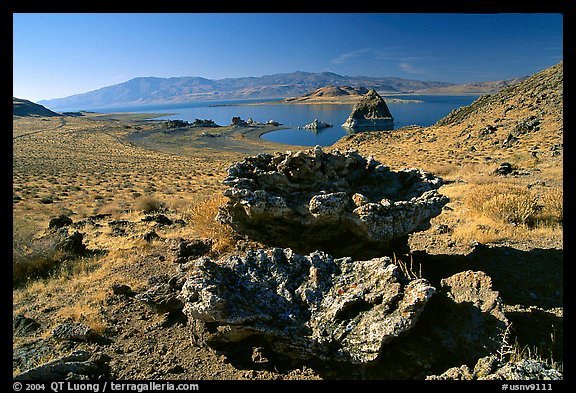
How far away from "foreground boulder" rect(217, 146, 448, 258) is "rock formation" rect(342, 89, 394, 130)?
95.6 metres

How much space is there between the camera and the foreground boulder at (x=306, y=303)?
12.0 feet

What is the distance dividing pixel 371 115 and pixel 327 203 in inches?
4047

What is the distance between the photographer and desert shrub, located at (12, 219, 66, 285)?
7.78 meters

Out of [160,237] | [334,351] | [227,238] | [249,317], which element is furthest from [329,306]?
[160,237]

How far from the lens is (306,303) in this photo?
4164mm

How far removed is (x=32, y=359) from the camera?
4582 millimetres

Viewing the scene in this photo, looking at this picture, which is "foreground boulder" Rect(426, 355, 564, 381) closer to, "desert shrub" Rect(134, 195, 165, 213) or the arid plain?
A: the arid plain

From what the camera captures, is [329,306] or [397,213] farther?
[397,213]

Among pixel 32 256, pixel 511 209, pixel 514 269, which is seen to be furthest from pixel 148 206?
pixel 514 269

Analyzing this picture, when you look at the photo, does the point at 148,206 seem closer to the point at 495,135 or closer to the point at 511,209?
the point at 511,209

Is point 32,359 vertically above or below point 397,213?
below
